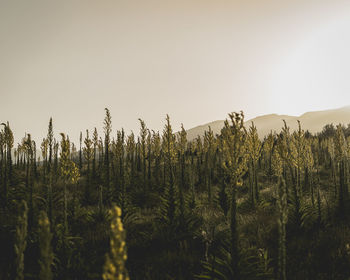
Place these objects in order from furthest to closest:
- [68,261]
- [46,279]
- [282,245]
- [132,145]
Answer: [132,145]
[68,261]
[282,245]
[46,279]

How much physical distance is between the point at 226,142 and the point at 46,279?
471 centimetres

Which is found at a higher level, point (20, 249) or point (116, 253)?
point (116, 253)

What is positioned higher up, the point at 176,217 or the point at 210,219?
the point at 176,217

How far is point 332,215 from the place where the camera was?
27.5 feet

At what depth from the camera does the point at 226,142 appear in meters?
5.74

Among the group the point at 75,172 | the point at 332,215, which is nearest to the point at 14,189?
the point at 75,172

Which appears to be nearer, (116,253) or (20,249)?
(116,253)

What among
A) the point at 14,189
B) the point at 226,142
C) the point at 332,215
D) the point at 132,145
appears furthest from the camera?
the point at 132,145

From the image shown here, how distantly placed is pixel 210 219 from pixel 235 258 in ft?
17.8

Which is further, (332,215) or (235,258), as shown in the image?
(332,215)

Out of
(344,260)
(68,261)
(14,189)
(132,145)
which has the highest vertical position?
(132,145)

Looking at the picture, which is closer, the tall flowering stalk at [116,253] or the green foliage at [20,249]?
the tall flowering stalk at [116,253]

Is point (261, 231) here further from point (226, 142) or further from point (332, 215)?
point (226, 142)

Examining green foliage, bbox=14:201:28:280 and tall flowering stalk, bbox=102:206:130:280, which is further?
green foliage, bbox=14:201:28:280
